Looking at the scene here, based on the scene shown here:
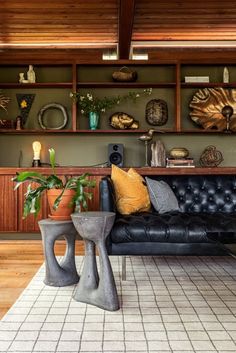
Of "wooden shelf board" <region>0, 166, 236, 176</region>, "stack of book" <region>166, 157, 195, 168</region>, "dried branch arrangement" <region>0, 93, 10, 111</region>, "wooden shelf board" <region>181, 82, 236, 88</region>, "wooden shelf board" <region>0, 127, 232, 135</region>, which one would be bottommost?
"wooden shelf board" <region>0, 166, 236, 176</region>

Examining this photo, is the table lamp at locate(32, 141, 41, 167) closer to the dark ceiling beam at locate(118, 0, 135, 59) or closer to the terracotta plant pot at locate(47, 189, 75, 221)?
the dark ceiling beam at locate(118, 0, 135, 59)

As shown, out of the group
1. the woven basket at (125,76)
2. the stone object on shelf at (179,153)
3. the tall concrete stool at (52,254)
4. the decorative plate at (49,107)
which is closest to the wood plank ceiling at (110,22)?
the woven basket at (125,76)

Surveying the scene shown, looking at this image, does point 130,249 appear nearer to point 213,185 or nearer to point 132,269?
point 132,269

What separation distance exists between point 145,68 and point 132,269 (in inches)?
113

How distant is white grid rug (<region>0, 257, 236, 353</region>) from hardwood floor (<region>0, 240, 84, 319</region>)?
3.1 inches

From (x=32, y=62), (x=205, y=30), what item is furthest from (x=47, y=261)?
(x=205, y=30)

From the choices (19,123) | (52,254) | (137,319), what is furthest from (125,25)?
(137,319)

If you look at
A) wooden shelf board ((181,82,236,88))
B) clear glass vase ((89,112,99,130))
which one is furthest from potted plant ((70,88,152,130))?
wooden shelf board ((181,82,236,88))

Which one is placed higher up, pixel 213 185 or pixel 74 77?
pixel 74 77

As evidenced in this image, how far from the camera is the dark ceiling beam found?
324 centimetres

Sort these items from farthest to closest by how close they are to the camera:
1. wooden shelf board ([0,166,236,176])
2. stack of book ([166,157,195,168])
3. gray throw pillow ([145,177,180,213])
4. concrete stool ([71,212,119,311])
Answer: stack of book ([166,157,195,168]) → wooden shelf board ([0,166,236,176]) → gray throw pillow ([145,177,180,213]) → concrete stool ([71,212,119,311])

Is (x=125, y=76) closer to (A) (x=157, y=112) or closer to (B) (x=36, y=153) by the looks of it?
(A) (x=157, y=112)

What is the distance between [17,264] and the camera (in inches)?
120

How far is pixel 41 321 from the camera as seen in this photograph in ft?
6.05
